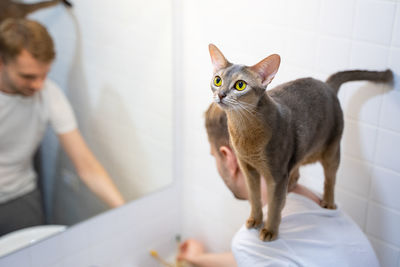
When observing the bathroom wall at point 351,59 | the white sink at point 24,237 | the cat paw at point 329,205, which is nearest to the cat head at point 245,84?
the bathroom wall at point 351,59

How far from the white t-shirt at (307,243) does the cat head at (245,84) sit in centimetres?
31

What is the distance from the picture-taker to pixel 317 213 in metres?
0.94

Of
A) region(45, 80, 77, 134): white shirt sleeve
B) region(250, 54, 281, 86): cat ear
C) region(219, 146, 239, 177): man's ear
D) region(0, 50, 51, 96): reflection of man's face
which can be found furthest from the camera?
region(45, 80, 77, 134): white shirt sleeve

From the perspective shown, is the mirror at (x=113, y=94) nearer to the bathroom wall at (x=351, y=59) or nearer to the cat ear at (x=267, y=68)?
the bathroom wall at (x=351, y=59)

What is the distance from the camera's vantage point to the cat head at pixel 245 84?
2.27ft

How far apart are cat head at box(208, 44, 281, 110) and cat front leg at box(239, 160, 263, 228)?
0.15 m

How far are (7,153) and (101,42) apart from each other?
412 millimetres

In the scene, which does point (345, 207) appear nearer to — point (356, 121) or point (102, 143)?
point (356, 121)

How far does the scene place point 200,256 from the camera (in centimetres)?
137

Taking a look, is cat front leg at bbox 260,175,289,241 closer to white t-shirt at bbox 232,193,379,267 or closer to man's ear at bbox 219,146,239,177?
white t-shirt at bbox 232,193,379,267

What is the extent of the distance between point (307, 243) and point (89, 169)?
707 mm

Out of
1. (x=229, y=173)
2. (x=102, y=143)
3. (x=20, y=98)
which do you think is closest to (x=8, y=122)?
(x=20, y=98)

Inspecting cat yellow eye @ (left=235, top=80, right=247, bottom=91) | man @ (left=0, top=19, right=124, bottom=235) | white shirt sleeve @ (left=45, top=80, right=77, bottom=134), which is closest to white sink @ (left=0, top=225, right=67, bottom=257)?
man @ (left=0, top=19, right=124, bottom=235)

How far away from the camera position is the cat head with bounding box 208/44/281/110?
0.69 metres
